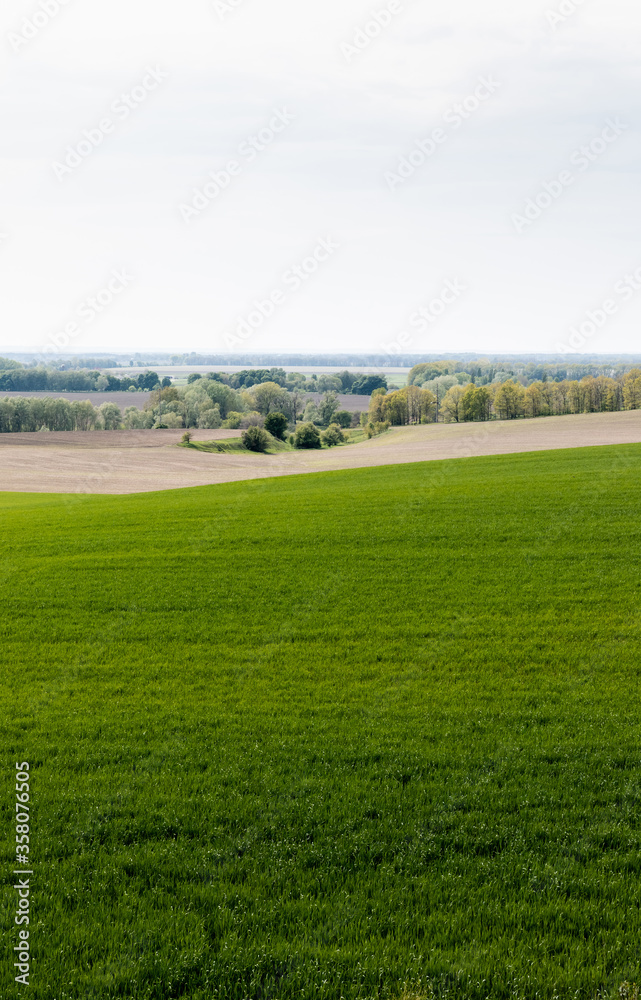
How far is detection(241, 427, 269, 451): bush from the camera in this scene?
95.4 meters

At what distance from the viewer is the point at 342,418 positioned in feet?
474

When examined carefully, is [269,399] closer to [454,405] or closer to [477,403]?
[454,405]

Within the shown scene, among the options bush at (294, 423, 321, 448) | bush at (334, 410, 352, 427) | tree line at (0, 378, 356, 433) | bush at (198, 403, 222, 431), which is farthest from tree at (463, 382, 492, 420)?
bush at (198, 403, 222, 431)

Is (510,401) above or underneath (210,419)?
above

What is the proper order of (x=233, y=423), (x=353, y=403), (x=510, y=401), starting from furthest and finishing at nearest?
(x=353, y=403) → (x=510, y=401) → (x=233, y=423)

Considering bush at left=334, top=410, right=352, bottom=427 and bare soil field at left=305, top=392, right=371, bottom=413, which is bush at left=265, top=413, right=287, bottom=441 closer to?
bush at left=334, top=410, right=352, bottom=427

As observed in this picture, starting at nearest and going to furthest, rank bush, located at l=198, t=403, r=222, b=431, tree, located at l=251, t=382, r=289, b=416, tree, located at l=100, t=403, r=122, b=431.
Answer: bush, located at l=198, t=403, r=222, b=431
tree, located at l=100, t=403, r=122, b=431
tree, located at l=251, t=382, r=289, b=416

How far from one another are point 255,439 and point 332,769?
8826cm

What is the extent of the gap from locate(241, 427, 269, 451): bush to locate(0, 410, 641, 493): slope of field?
4713 mm

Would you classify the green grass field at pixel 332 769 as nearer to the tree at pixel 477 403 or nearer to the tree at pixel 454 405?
the tree at pixel 477 403

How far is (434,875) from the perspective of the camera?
657cm

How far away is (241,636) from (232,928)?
8.04 m

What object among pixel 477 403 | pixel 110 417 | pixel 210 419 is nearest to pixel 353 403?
Answer: pixel 477 403

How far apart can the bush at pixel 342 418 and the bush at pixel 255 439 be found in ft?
160
